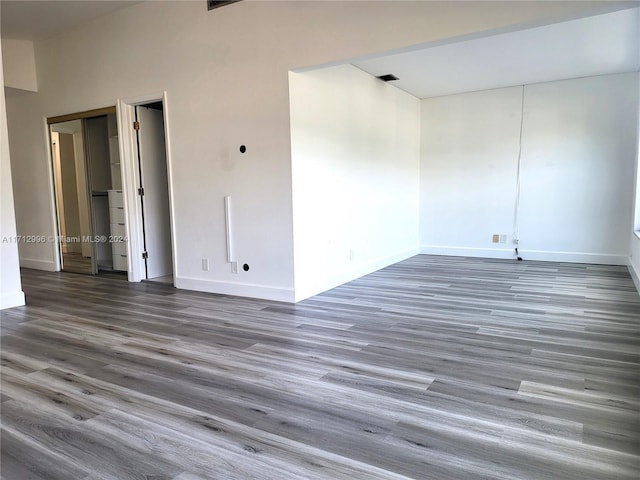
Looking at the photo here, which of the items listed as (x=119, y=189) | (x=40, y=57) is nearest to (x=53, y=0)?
(x=40, y=57)

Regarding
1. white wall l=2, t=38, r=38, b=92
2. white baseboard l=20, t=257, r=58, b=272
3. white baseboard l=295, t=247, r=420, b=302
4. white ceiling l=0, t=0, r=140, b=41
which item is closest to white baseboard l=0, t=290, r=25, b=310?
white baseboard l=20, t=257, r=58, b=272

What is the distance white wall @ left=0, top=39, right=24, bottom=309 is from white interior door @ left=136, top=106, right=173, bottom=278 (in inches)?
53.1

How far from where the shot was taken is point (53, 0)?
4.38 metres

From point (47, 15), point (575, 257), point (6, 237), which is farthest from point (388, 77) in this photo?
point (6, 237)

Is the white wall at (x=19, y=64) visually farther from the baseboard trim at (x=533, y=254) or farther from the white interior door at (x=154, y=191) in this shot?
the baseboard trim at (x=533, y=254)

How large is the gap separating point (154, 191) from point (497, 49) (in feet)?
14.1

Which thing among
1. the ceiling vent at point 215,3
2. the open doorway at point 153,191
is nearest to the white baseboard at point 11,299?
the open doorway at point 153,191

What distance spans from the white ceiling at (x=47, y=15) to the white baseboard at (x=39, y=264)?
2995mm

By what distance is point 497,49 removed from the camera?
455 cm

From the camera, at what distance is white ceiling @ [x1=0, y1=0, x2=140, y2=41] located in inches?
177

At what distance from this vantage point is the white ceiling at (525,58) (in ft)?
13.3

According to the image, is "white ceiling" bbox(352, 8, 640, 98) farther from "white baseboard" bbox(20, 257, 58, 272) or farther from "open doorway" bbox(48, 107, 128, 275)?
"white baseboard" bbox(20, 257, 58, 272)

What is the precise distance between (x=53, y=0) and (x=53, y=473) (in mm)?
4713

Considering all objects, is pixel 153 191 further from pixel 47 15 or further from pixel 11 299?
pixel 47 15
